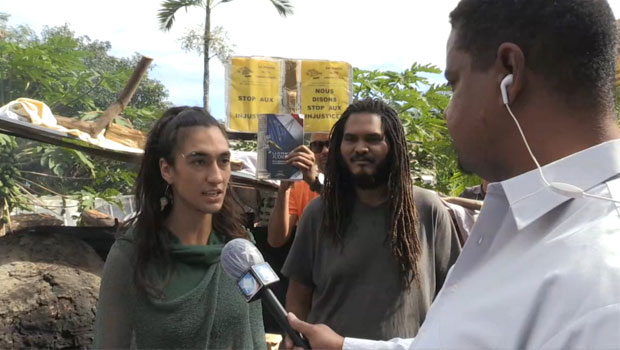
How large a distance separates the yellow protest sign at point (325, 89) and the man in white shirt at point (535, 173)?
3584mm

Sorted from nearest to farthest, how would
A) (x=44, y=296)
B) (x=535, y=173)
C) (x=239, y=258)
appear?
(x=535, y=173) < (x=239, y=258) < (x=44, y=296)

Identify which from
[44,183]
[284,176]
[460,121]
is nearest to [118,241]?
[284,176]

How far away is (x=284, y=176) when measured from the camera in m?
3.45

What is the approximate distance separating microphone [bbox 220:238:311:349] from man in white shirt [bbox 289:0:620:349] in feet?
1.75

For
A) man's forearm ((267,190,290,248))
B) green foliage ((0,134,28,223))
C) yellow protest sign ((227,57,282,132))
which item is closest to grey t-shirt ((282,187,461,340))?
man's forearm ((267,190,290,248))

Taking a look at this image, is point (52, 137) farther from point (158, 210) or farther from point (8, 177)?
point (158, 210)

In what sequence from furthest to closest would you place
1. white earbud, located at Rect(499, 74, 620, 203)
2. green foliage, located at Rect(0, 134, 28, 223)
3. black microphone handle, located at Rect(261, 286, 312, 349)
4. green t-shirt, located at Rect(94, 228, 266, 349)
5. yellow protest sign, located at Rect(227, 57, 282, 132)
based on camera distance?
green foliage, located at Rect(0, 134, 28, 223)
yellow protest sign, located at Rect(227, 57, 282, 132)
green t-shirt, located at Rect(94, 228, 266, 349)
black microphone handle, located at Rect(261, 286, 312, 349)
white earbud, located at Rect(499, 74, 620, 203)

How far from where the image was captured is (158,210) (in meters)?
2.63

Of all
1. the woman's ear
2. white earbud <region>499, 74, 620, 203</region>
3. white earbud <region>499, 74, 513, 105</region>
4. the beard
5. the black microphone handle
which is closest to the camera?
white earbud <region>499, 74, 620, 203</region>

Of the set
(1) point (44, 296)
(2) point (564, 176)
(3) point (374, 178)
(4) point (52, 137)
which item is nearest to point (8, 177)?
(4) point (52, 137)

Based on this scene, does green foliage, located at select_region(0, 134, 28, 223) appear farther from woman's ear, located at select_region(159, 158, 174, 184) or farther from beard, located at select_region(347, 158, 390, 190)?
beard, located at select_region(347, 158, 390, 190)

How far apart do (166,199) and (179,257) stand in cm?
29

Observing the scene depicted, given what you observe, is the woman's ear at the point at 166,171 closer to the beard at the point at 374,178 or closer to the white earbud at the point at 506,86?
the beard at the point at 374,178

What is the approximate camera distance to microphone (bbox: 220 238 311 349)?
165 cm
